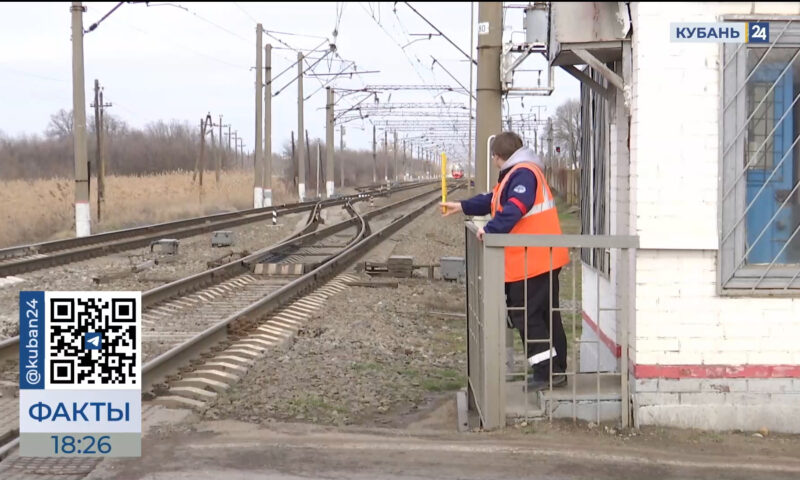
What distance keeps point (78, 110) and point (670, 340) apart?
76.9 feet

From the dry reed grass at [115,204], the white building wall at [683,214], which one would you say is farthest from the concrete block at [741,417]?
the dry reed grass at [115,204]

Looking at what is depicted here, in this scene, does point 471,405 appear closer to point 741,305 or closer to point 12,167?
point 741,305

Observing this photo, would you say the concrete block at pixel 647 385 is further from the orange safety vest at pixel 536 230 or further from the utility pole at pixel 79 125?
the utility pole at pixel 79 125

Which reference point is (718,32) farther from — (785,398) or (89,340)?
(89,340)

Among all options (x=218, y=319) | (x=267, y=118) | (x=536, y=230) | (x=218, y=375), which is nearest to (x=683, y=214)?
(x=536, y=230)

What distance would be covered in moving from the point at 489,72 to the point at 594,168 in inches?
52.5

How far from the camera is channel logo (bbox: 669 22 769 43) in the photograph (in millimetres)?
5875

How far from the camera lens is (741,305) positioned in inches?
236

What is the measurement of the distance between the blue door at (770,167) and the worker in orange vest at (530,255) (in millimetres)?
1231

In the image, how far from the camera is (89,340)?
18.6 feet

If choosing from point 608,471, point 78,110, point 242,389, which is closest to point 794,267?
point 608,471

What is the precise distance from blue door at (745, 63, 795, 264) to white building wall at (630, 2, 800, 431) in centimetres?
29

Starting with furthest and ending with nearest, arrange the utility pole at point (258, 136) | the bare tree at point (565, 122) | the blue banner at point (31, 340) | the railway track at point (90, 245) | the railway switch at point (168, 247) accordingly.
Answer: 1. the bare tree at point (565, 122)
2. the utility pole at point (258, 136)
3. the railway switch at point (168, 247)
4. the railway track at point (90, 245)
5. the blue banner at point (31, 340)

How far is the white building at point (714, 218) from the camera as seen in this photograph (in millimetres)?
5906
